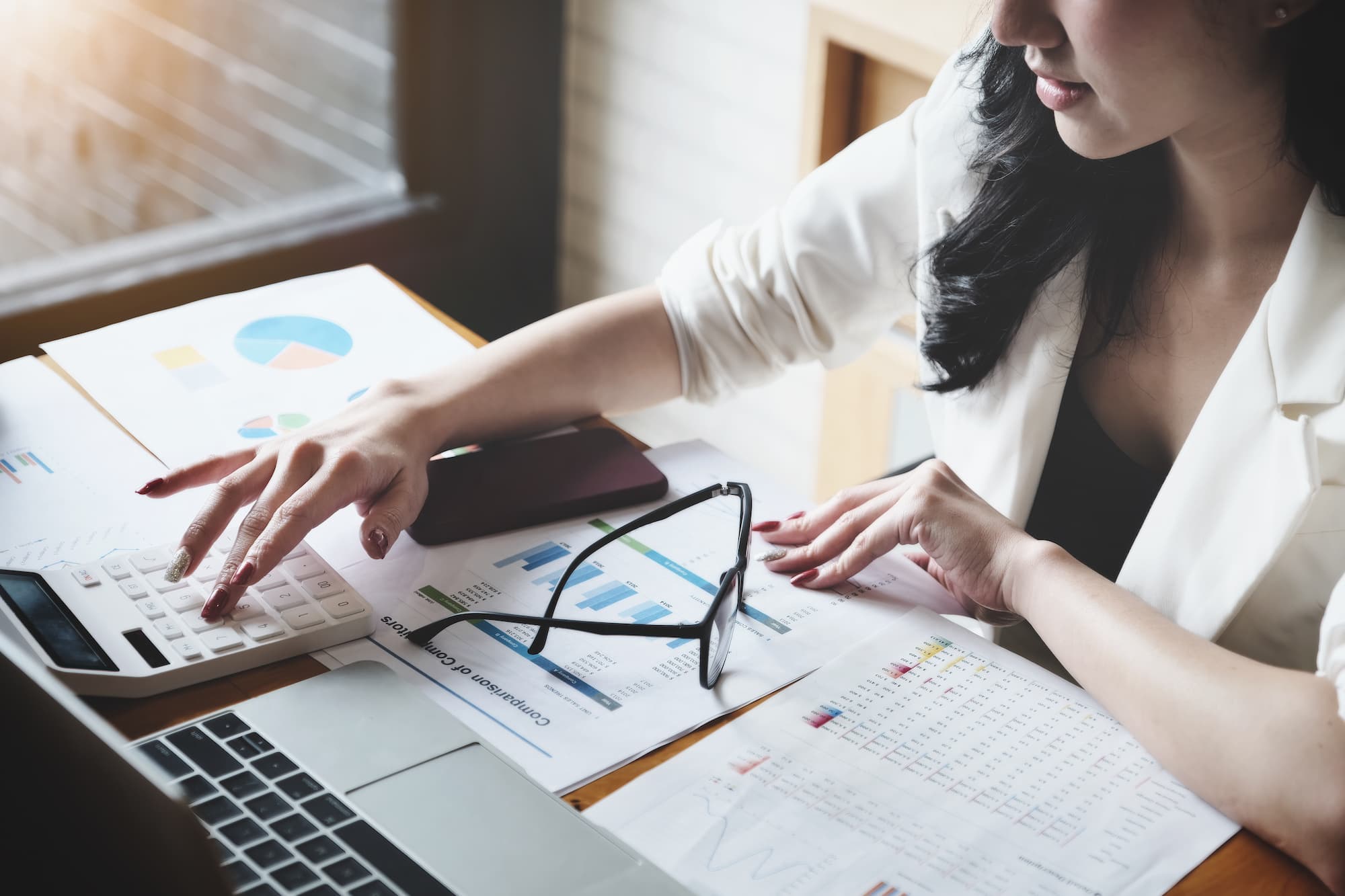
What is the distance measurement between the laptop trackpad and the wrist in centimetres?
38

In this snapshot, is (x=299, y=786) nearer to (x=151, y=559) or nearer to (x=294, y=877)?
(x=294, y=877)

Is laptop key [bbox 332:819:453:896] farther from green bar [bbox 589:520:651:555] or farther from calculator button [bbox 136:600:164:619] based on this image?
green bar [bbox 589:520:651:555]

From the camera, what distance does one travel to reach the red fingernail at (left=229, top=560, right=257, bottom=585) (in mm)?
851

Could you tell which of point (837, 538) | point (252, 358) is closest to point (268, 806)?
point (837, 538)

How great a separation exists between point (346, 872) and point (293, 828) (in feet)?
0.15

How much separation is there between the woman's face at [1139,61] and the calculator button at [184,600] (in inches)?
26.7

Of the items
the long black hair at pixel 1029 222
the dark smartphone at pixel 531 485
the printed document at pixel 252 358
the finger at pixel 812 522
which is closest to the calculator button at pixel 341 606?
the dark smartphone at pixel 531 485

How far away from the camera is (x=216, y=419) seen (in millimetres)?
1103

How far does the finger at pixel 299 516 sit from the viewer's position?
88 centimetres

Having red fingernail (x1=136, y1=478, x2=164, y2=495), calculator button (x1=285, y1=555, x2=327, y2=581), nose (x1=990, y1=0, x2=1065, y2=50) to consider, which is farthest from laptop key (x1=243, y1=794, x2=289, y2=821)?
nose (x1=990, y1=0, x2=1065, y2=50)

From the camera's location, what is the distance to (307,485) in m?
0.93

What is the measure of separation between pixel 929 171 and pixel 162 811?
0.88 metres

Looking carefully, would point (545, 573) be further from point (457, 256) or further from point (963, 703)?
point (457, 256)

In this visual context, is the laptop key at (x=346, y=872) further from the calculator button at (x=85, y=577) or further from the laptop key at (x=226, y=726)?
the calculator button at (x=85, y=577)
